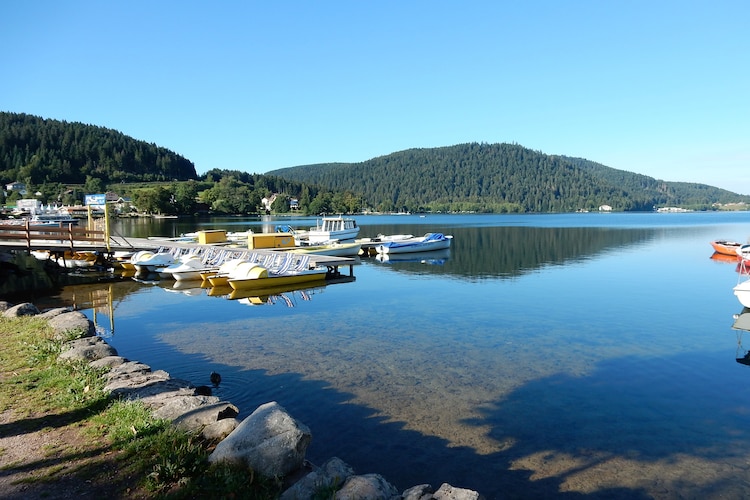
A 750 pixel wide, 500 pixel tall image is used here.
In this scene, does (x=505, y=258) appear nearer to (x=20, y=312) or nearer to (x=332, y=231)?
(x=332, y=231)

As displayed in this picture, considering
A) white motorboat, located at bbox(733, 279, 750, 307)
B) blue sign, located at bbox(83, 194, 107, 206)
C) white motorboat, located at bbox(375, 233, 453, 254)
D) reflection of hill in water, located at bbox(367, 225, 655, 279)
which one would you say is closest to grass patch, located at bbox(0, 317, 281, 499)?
white motorboat, located at bbox(733, 279, 750, 307)

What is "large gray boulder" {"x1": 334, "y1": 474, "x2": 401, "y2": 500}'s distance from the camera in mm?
5168

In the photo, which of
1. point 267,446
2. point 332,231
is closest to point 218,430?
point 267,446

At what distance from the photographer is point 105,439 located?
637cm

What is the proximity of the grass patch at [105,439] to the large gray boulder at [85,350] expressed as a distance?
0.29 m

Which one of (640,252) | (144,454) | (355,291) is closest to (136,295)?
(355,291)

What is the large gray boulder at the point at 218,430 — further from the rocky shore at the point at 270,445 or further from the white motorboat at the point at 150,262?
the white motorboat at the point at 150,262

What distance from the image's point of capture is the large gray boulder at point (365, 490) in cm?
517

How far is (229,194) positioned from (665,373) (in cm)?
18311

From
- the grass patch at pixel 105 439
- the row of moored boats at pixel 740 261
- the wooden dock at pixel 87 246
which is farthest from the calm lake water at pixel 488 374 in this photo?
the wooden dock at pixel 87 246

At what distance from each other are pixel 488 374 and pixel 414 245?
35.0 m

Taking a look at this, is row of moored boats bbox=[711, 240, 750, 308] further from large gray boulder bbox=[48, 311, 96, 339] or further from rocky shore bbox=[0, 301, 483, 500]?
large gray boulder bbox=[48, 311, 96, 339]

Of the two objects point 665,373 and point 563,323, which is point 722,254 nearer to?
point 563,323

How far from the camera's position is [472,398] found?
425 inches
